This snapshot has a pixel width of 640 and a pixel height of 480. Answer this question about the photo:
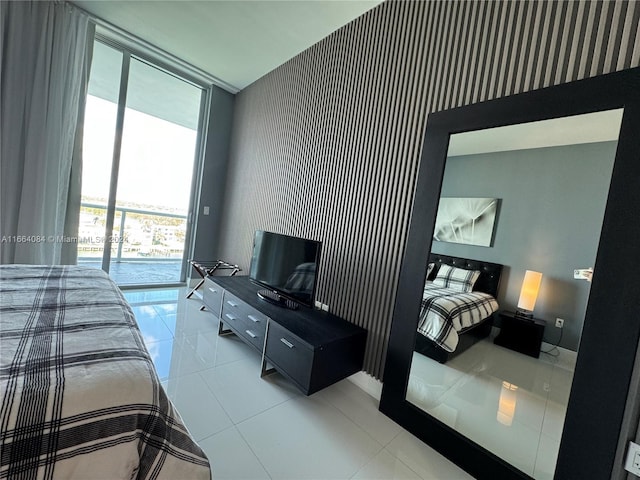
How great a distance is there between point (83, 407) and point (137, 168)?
142 inches

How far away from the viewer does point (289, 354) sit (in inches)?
73.6

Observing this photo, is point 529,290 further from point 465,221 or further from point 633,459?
point 633,459

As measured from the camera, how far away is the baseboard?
2.00 metres

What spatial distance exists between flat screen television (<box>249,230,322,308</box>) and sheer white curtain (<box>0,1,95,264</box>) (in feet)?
7.14

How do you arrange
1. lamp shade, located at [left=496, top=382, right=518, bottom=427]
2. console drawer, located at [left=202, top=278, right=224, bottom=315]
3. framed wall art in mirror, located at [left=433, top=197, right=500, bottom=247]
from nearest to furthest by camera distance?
lamp shade, located at [left=496, top=382, right=518, bottom=427] < framed wall art in mirror, located at [left=433, top=197, right=500, bottom=247] < console drawer, located at [left=202, top=278, right=224, bottom=315]

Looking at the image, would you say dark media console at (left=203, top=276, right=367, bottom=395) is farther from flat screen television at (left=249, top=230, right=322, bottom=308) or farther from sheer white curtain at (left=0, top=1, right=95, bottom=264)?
sheer white curtain at (left=0, top=1, right=95, bottom=264)

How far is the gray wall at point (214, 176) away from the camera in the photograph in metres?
4.04

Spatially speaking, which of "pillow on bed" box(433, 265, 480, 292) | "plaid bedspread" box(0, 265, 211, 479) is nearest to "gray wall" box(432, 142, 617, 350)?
"pillow on bed" box(433, 265, 480, 292)

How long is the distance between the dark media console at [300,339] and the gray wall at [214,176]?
6.16ft

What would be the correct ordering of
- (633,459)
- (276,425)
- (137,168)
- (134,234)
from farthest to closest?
(134,234)
(137,168)
(276,425)
(633,459)

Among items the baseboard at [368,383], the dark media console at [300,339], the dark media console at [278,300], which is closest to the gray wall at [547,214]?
the dark media console at [300,339]

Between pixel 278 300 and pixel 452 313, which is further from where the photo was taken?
pixel 278 300

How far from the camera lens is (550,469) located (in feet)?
4.22

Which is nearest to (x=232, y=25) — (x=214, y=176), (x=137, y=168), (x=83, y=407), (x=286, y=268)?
(x=214, y=176)
